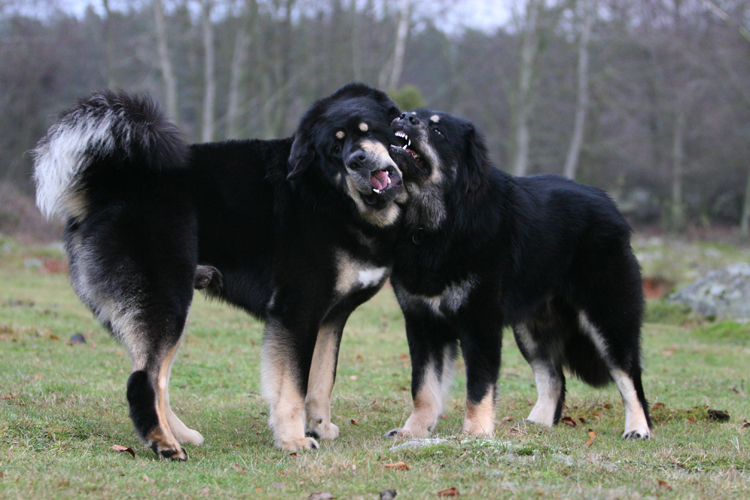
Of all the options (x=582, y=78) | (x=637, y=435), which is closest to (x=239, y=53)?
(x=582, y=78)

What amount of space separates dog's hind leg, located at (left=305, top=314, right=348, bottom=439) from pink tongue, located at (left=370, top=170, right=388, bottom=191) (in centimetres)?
97

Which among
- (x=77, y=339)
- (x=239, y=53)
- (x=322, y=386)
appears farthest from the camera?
(x=239, y=53)

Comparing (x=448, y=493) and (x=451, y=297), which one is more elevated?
(x=451, y=297)

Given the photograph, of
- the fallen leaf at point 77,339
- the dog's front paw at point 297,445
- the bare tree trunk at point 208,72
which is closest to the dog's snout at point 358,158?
the dog's front paw at point 297,445

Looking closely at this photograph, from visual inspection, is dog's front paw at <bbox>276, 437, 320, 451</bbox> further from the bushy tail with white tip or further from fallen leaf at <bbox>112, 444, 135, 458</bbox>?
the bushy tail with white tip

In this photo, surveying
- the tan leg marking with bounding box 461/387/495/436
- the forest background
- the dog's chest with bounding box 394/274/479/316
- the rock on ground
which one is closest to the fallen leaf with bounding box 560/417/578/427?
the tan leg marking with bounding box 461/387/495/436

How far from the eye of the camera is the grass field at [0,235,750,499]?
3.39 metres

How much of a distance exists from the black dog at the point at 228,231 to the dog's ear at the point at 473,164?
510 mm

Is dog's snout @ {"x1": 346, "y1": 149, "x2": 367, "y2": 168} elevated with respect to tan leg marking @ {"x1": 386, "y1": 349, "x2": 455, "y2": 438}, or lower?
elevated

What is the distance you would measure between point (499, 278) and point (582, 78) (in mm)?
24934

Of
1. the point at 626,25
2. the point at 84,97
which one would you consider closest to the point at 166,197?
the point at 84,97

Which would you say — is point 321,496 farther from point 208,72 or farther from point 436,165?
point 208,72

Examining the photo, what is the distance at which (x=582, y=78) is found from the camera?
90.6 ft

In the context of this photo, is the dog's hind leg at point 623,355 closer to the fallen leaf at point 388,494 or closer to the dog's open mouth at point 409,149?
the dog's open mouth at point 409,149
